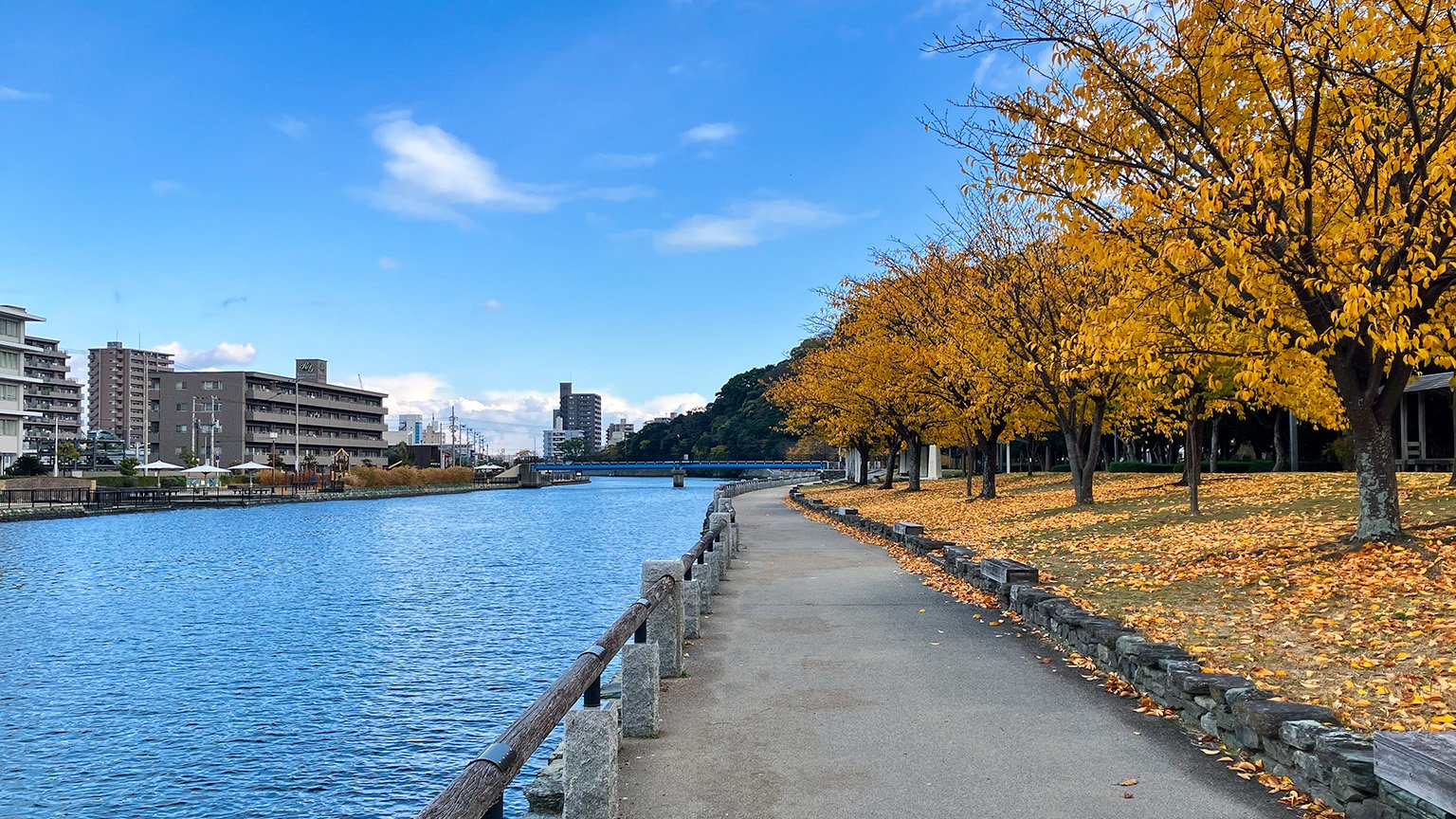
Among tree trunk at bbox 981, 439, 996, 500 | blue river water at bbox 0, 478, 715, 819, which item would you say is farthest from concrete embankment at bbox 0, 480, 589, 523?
tree trunk at bbox 981, 439, 996, 500

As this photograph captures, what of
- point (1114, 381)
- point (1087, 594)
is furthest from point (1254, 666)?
point (1114, 381)

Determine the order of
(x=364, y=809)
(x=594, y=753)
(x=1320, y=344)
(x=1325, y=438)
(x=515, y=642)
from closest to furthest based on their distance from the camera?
(x=594, y=753) < (x=364, y=809) < (x=1320, y=344) < (x=515, y=642) < (x=1325, y=438)

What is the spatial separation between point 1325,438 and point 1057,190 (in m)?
43.1

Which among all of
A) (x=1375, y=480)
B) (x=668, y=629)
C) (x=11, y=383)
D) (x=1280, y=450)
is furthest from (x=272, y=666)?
(x=11, y=383)

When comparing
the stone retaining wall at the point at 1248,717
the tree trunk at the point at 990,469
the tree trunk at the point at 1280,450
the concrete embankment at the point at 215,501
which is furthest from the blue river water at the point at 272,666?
the tree trunk at the point at 1280,450

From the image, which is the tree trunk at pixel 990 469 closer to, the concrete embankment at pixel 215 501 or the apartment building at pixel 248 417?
the concrete embankment at pixel 215 501

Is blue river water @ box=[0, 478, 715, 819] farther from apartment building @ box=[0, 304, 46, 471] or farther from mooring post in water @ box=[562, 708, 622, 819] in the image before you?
apartment building @ box=[0, 304, 46, 471]

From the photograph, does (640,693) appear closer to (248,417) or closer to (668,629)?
(668,629)

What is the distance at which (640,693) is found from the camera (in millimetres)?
8109

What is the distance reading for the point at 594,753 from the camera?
19.8ft

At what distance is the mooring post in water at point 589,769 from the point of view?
6.04m

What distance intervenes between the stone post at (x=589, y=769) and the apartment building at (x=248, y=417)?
11152cm

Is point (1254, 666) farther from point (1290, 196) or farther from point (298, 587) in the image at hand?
point (298, 587)

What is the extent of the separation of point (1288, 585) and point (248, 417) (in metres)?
124
